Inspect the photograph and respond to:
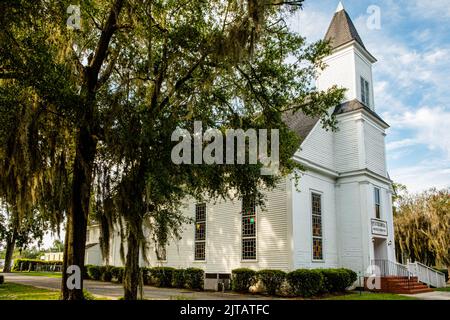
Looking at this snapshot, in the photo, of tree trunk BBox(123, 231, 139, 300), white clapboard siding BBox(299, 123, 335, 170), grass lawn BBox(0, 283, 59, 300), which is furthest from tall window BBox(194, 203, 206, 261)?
tree trunk BBox(123, 231, 139, 300)

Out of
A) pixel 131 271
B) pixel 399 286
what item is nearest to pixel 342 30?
pixel 399 286

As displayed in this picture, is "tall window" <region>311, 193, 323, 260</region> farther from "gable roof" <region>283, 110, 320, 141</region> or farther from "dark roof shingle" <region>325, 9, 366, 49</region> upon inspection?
"dark roof shingle" <region>325, 9, 366, 49</region>

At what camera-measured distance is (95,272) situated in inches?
906

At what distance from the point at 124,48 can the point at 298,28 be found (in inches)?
172

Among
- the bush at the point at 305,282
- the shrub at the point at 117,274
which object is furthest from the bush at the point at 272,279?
the shrub at the point at 117,274

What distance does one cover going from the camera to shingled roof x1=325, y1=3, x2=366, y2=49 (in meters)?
20.3

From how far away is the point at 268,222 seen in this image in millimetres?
16016

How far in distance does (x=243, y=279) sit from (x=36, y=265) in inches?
1293

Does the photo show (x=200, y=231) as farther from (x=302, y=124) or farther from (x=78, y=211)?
(x=78, y=211)

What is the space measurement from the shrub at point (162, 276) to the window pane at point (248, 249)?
396 cm

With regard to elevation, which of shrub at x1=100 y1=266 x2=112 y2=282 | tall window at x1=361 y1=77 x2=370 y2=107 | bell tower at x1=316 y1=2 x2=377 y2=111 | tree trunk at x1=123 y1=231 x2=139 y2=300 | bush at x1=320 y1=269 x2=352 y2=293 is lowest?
shrub at x1=100 y1=266 x2=112 y2=282

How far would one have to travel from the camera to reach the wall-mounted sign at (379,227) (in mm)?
17547

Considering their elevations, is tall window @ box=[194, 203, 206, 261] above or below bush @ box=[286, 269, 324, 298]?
above

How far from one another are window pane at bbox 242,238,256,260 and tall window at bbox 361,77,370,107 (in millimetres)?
9396
